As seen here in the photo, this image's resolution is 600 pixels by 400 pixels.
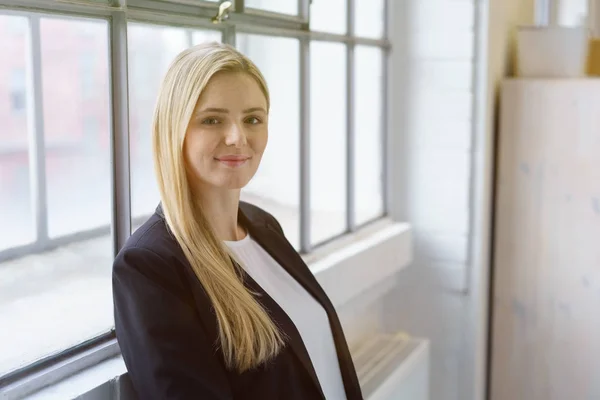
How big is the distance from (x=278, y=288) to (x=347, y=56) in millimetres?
1256

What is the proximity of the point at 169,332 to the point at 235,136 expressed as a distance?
1.14ft

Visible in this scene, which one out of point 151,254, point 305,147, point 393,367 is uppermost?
point 305,147

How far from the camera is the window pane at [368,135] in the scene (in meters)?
2.83

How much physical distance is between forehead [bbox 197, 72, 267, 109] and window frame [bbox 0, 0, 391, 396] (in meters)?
0.30

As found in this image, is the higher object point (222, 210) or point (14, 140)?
point (14, 140)

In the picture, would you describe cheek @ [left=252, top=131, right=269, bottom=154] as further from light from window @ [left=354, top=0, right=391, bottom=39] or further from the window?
light from window @ [left=354, top=0, right=391, bottom=39]

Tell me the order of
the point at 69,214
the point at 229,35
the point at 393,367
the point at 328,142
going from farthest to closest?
1. the point at 328,142
2. the point at 393,367
3. the point at 69,214
4. the point at 229,35

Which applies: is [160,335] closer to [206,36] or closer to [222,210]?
[222,210]

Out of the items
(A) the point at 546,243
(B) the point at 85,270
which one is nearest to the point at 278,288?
(B) the point at 85,270

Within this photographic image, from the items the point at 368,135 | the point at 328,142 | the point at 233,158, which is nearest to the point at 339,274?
the point at 328,142

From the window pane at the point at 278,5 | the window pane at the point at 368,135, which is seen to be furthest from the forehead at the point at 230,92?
the window pane at the point at 368,135

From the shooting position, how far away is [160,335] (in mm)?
1188

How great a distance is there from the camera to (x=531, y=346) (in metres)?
2.87

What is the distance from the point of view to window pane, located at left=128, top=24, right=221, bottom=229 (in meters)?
1.85
